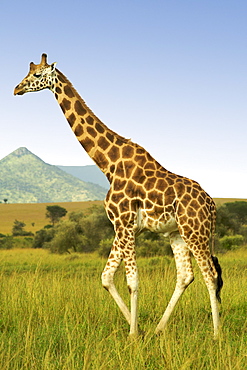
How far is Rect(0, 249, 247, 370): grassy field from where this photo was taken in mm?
4656

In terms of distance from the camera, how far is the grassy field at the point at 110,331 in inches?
183

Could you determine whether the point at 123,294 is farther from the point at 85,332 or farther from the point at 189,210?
the point at 189,210

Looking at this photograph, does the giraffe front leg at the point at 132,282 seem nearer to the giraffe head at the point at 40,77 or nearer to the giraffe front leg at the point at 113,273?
the giraffe front leg at the point at 113,273

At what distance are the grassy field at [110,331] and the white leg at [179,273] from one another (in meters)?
0.20

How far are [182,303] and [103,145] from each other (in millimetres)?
3082

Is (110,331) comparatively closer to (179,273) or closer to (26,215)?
(179,273)

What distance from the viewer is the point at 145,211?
578 centimetres

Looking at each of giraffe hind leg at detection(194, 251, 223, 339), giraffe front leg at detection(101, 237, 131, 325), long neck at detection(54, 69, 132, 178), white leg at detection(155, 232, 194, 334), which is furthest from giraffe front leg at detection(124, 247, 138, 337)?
long neck at detection(54, 69, 132, 178)

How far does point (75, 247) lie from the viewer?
2534cm

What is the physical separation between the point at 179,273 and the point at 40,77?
132 inches

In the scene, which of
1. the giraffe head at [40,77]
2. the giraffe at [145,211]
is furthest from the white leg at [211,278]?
the giraffe head at [40,77]

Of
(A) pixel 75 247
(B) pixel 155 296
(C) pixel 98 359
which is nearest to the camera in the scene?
(C) pixel 98 359

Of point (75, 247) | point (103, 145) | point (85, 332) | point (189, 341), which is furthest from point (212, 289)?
point (75, 247)

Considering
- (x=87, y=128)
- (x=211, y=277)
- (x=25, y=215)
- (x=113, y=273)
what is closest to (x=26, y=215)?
(x=25, y=215)
